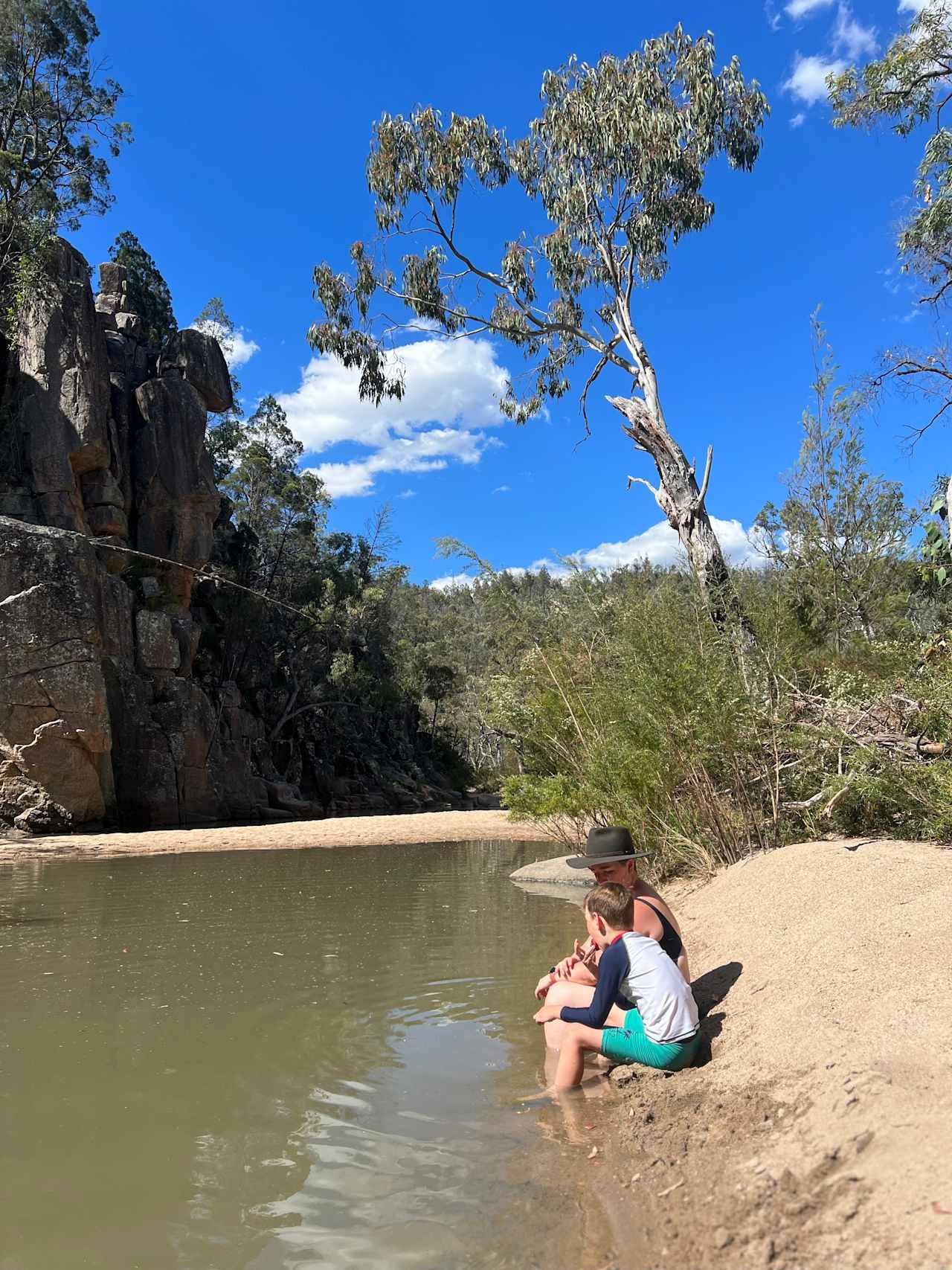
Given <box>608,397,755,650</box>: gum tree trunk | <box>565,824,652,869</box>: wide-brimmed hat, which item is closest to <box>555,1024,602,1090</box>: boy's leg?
<box>565,824,652,869</box>: wide-brimmed hat

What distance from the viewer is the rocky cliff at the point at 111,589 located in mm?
18531

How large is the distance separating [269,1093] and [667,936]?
1.99 metres

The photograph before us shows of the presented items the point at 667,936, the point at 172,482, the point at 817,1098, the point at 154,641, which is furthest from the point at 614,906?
the point at 172,482

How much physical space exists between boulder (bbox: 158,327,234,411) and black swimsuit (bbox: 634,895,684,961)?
27.2 metres

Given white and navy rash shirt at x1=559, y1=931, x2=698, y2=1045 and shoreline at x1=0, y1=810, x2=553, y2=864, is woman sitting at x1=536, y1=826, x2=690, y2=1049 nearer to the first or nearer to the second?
white and navy rash shirt at x1=559, y1=931, x2=698, y2=1045

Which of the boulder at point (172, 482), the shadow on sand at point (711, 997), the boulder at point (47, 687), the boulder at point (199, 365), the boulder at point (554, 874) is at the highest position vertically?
the boulder at point (199, 365)

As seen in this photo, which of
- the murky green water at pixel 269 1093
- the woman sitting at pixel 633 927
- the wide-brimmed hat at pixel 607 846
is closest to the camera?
the murky green water at pixel 269 1093

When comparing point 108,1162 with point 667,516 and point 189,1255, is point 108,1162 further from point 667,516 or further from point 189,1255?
point 667,516

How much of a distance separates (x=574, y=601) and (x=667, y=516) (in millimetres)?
1912

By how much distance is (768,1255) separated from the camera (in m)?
2.30

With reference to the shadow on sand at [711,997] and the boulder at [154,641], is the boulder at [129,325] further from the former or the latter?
the shadow on sand at [711,997]

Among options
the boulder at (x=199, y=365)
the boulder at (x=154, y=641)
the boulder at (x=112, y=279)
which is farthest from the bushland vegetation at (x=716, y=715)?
the boulder at (x=112, y=279)

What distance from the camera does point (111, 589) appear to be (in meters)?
22.0

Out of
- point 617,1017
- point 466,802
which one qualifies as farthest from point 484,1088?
point 466,802
